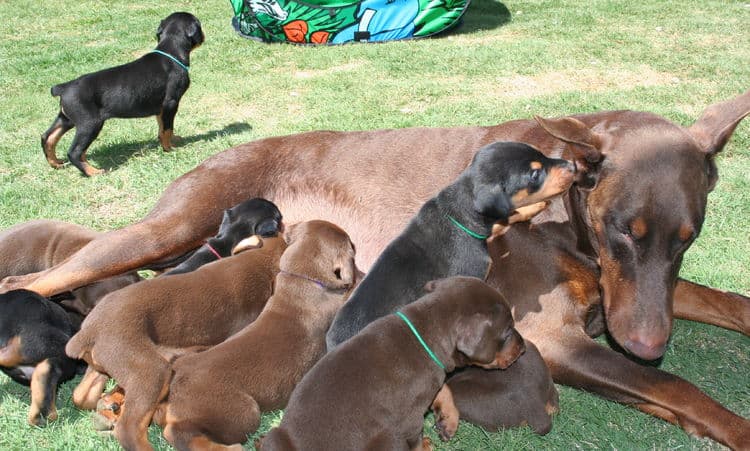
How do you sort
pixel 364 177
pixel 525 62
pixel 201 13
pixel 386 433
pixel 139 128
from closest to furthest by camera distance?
pixel 386 433, pixel 364 177, pixel 139 128, pixel 525 62, pixel 201 13

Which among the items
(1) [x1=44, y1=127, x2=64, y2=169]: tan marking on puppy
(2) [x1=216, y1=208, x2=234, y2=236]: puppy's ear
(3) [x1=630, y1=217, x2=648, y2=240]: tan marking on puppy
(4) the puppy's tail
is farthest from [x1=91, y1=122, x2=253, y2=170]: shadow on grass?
(3) [x1=630, y1=217, x2=648, y2=240]: tan marking on puppy

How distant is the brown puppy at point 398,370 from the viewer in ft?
9.96

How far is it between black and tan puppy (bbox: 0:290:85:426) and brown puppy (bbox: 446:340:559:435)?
2.06 m

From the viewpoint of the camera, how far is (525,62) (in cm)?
1013

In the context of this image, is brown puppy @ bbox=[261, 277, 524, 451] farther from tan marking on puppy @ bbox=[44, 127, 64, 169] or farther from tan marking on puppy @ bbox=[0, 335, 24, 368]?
tan marking on puppy @ bbox=[44, 127, 64, 169]

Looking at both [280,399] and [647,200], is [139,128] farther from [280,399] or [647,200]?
[647,200]

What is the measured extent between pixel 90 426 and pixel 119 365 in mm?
487

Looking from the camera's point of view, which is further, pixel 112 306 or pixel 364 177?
pixel 364 177

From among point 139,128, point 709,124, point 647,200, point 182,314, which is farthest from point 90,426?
point 139,128

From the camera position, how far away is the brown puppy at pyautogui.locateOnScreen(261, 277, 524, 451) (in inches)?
119

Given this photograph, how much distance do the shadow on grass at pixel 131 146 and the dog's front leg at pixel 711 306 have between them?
16.4ft

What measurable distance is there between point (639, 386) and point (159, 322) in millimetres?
2443

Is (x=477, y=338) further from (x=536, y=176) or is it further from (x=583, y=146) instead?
(x=583, y=146)

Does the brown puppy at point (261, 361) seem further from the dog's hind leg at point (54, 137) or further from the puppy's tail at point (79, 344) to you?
the dog's hind leg at point (54, 137)
